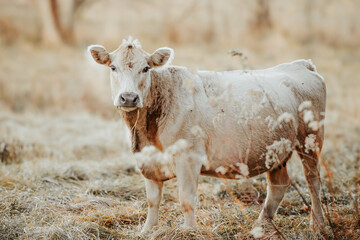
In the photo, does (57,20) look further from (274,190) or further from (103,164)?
(274,190)

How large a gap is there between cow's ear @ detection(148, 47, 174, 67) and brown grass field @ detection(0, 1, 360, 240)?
0.58 m

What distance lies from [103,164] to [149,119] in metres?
2.96

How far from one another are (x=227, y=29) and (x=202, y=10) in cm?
164

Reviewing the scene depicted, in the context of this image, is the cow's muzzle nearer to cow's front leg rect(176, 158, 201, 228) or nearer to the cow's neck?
the cow's neck

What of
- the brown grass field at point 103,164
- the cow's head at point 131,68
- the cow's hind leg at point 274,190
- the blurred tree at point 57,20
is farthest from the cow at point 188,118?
the blurred tree at point 57,20

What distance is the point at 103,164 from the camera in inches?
265

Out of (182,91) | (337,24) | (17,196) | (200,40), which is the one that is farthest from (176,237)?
(337,24)

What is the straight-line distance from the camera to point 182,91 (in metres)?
4.12

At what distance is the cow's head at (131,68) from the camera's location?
3717 millimetres

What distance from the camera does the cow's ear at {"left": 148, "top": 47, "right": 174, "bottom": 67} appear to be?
4.02 metres

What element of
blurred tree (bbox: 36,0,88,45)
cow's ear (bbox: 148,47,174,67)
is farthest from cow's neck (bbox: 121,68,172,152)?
blurred tree (bbox: 36,0,88,45)

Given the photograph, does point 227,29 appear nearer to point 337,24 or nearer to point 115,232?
point 337,24

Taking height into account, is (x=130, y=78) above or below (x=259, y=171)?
above

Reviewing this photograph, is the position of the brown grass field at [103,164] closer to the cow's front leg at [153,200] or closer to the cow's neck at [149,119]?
the cow's front leg at [153,200]
